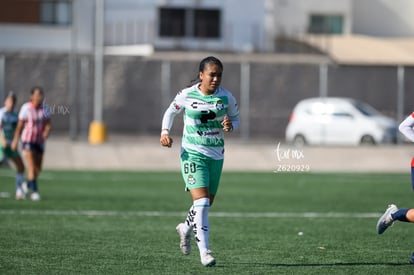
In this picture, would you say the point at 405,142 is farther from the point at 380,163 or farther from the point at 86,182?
the point at 86,182

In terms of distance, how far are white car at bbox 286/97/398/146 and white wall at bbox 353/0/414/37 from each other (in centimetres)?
2204

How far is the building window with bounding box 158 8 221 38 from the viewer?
53500 millimetres

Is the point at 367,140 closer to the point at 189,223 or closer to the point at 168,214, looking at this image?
the point at 168,214

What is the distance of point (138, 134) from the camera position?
3903cm

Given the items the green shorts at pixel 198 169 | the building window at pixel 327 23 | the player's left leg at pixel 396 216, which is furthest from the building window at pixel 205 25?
the green shorts at pixel 198 169

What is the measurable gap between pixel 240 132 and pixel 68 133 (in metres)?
6.72

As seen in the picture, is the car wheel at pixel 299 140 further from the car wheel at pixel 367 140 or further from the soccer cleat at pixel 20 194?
the soccer cleat at pixel 20 194

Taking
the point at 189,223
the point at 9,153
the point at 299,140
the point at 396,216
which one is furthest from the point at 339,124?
the point at 189,223

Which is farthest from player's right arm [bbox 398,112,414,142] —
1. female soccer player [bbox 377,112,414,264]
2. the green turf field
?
the green turf field

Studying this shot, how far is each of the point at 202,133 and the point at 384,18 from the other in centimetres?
4835

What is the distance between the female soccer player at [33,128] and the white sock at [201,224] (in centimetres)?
929

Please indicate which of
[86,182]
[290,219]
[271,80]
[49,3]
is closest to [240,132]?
[271,80]

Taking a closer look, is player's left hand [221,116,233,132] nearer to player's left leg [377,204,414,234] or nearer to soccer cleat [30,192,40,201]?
player's left leg [377,204,414,234]

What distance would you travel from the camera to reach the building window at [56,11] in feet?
170
